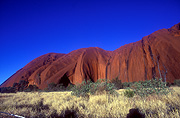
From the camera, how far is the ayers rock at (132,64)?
25.2 m

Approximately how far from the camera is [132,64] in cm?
3111

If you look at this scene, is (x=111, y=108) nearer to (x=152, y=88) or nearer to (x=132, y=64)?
(x=152, y=88)

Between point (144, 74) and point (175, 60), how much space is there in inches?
296

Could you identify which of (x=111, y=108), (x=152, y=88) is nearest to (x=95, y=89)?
(x=152, y=88)

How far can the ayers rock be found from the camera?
25170mm

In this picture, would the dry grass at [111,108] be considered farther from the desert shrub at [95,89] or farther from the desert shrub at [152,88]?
the desert shrub at [95,89]

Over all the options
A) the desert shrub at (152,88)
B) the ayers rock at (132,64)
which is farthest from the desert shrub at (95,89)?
the ayers rock at (132,64)

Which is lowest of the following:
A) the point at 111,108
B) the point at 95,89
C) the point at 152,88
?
the point at 111,108

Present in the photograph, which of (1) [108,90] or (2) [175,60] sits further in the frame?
(2) [175,60]

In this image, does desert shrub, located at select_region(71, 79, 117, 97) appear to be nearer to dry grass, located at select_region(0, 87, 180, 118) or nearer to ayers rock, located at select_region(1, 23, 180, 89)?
dry grass, located at select_region(0, 87, 180, 118)

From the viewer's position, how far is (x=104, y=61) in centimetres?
4122

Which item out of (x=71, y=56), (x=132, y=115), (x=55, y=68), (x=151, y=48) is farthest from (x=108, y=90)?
(x=71, y=56)

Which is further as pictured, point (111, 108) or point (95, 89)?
point (95, 89)

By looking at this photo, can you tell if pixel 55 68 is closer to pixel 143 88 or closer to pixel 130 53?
pixel 130 53
